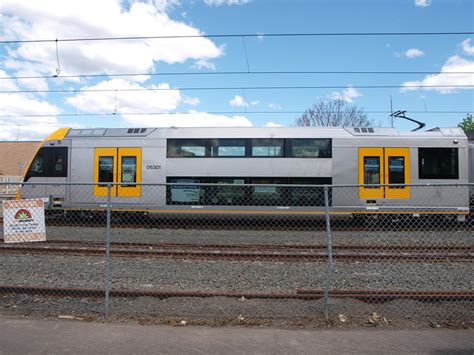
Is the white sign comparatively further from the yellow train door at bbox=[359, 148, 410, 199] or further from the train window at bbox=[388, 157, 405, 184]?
the train window at bbox=[388, 157, 405, 184]

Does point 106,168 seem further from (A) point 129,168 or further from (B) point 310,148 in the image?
(B) point 310,148

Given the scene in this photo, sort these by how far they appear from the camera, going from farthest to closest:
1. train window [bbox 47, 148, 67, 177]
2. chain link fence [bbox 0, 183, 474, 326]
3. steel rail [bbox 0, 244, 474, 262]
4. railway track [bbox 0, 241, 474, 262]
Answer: train window [bbox 47, 148, 67, 177] → railway track [bbox 0, 241, 474, 262] → steel rail [bbox 0, 244, 474, 262] → chain link fence [bbox 0, 183, 474, 326]

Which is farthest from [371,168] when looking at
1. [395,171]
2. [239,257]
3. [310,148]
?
[239,257]

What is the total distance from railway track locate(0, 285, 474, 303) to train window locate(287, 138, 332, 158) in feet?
24.8

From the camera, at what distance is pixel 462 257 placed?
8383 mm

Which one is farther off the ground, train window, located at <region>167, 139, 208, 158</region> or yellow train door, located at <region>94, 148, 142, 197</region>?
train window, located at <region>167, 139, 208, 158</region>

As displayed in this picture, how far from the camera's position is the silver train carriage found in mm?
12688

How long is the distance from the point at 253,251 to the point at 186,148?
18.3 feet

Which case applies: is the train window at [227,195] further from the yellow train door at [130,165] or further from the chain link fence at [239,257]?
the yellow train door at [130,165]

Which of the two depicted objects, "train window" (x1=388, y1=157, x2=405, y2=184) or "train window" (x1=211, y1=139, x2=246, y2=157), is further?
"train window" (x1=211, y1=139, x2=246, y2=157)

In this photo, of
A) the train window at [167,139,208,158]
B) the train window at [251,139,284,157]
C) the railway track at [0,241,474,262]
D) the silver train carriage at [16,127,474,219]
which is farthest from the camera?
the train window at [167,139,208,158]

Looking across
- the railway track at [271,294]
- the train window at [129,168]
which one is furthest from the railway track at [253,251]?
the train window at [129,168]

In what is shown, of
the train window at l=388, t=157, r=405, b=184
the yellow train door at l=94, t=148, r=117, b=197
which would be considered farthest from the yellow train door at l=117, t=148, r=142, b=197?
the train window at l=388, t=157, r=405, b=184

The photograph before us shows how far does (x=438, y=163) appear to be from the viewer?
12.8m
